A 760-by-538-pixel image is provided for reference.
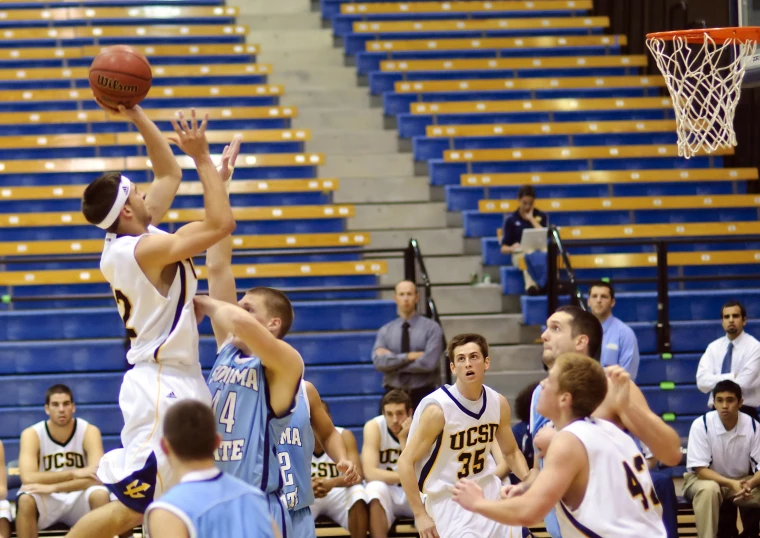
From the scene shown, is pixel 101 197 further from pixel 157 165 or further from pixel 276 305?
pixel 276 305

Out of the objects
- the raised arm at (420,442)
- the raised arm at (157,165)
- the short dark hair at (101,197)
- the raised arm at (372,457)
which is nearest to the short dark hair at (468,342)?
the raised arm at (420,442)

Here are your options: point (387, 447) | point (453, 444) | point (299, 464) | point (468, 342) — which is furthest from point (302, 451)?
point (387, 447)

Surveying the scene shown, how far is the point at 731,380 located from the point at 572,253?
A: 3255mm

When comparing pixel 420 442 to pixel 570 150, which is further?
pixel 570 150

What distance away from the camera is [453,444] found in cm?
516

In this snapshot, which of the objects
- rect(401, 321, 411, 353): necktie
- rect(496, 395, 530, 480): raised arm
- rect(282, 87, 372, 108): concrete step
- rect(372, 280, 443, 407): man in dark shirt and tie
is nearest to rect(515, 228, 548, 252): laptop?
rect(372, 280, 443, 407): man in dark shirt and tie

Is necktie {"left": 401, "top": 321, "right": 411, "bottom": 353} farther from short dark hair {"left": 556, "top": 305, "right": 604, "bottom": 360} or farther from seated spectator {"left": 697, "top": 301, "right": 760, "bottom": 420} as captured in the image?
short dark hair {"left": 556, "top": 305, "right": 604, "bottom": 360}

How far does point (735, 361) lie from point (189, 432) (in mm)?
6138

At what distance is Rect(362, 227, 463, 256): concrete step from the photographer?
11094 mm

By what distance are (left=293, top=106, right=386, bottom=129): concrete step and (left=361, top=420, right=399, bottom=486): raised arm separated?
5.94m

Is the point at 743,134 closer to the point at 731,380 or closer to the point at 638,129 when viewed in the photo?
the point at 638,129

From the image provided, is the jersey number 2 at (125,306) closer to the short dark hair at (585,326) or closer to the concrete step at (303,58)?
the short dark hair at (585,326)

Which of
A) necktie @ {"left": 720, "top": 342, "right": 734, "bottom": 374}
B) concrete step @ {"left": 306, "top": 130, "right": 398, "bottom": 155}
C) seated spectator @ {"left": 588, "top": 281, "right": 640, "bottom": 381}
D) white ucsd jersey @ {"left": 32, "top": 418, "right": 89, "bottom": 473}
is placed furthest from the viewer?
concrete step @ {"left": 306, "top": 130, "right": 398, "bottom": 155}

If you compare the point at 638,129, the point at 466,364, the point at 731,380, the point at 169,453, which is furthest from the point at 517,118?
the point at 169,453
